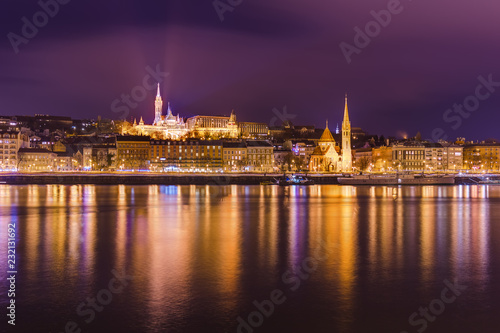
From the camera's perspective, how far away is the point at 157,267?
13.2 metres

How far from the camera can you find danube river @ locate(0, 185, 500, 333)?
9.20 metres

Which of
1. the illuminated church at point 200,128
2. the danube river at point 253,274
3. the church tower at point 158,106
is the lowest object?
the danube river at point 253,274

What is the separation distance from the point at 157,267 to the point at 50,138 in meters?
94.6

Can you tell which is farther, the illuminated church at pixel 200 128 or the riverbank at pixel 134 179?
the illuminated church at pixel 200 128

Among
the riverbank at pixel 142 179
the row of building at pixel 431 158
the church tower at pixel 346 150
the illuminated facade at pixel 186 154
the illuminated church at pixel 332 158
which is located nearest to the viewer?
the riverbank at pixel 142 179

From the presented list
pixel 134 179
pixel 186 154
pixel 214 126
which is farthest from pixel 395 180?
pixel 214 126

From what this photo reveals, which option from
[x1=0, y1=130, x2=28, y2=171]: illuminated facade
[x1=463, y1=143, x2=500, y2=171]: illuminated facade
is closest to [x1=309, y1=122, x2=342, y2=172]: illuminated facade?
[x1=463, y1=143, x2=500, y2=171]: illuminated facade

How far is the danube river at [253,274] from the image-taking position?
9203mm

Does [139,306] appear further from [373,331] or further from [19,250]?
[19,250]

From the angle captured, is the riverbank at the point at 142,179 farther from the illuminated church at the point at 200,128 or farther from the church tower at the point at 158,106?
the church tower at the point at 158,106

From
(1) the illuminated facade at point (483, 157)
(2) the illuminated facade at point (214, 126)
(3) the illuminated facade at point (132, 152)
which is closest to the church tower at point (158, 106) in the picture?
(2) the illuminated facade at point (214, 126)

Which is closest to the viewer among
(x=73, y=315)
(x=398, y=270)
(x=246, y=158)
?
(x=73, y=315)

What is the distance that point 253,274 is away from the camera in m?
12.5

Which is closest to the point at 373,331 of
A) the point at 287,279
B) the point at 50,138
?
the point at 287,279
